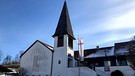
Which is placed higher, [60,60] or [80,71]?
[60,60]

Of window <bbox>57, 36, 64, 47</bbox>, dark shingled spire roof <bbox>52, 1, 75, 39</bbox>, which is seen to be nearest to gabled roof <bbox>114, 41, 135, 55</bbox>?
dark shingled spire roof <bbox>52, 1, 75, 39</bbox>

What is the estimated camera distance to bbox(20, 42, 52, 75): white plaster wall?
95.0ft

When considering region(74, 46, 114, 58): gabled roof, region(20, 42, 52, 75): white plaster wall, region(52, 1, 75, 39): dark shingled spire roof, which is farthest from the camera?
region(74, 46, 114, 58): gabled roof

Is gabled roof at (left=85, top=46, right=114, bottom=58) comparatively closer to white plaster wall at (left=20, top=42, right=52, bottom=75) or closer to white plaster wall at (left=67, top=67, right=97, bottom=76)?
white plaster wall at (left=67, top=67, right=97, bottom=76)

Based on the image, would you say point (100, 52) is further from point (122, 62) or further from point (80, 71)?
point (80, 71)

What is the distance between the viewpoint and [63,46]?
96.0 ft

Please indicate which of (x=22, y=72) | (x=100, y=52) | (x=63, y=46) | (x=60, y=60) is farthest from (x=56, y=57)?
(x=100, y=52)

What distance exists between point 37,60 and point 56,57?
452 cm

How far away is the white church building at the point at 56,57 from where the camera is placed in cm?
2755

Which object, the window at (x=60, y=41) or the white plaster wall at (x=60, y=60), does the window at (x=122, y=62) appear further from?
the window at (x=60, y=41)

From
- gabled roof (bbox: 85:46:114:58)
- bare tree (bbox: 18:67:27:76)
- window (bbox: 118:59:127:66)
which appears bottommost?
bare tree (bbox: 18:67:27:76)

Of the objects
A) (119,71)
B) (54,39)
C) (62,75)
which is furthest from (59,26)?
(119,71)

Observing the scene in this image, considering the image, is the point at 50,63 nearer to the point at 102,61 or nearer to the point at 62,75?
the point at 62,75

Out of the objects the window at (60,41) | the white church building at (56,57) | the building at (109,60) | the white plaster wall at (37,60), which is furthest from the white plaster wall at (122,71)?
the white plaster wall at (37,60)
